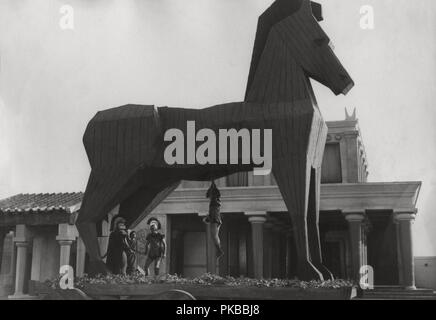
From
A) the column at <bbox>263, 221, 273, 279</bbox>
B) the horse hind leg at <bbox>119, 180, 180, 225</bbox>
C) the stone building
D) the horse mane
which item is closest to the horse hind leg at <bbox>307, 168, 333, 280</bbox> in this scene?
the horse mane

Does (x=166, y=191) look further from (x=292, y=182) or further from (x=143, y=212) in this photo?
(x=292, y=182)

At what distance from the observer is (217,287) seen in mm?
6879

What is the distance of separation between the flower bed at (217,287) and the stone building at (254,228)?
2631mm

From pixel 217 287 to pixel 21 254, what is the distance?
27.4 ft

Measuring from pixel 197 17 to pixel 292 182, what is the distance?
4.50m

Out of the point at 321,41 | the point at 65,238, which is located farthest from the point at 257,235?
the point at 321,41

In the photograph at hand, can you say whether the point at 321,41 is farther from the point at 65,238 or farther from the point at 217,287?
the point at 65,238

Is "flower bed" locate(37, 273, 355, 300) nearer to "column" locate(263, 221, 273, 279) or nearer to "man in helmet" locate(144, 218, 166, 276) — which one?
"man in helmet" locate(144, 218, 166, 276)

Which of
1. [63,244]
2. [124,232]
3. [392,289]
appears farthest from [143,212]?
[392,289]

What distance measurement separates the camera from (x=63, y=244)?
522 inches

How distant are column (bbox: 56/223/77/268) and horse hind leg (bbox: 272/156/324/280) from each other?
24.9 ft

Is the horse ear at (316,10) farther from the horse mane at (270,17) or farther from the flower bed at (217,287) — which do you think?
the flower bed at (217,287)

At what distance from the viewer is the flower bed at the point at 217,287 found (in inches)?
254
